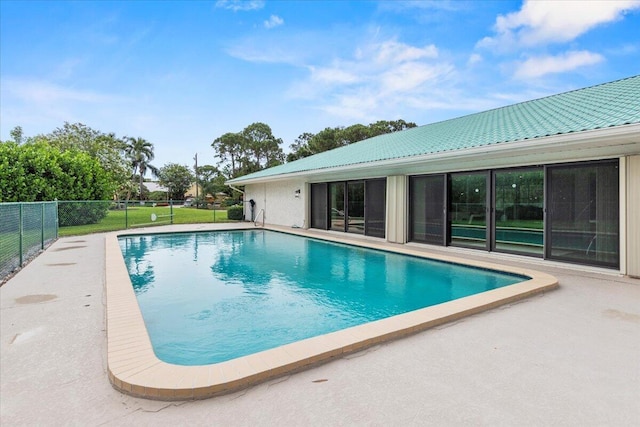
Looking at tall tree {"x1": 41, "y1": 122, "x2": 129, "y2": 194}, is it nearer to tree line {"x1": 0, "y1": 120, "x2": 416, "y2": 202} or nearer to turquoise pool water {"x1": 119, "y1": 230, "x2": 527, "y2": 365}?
tree line {"x1": 0, "y1": 120, "x2": 416, "y2": 202}

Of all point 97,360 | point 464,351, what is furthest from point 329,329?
point 97,360

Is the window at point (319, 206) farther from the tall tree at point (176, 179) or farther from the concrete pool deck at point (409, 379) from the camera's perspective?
the tall tree at point (176, 179)

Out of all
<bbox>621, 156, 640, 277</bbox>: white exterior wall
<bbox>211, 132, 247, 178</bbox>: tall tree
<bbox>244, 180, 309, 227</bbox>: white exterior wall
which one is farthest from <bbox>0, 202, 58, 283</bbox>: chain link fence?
<bbox>211, 132, 247, 178</bbox>: tall tree

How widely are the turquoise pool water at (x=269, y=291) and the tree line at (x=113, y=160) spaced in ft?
25.9

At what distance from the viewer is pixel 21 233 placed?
7.89m

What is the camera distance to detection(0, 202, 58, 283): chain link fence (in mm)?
7452

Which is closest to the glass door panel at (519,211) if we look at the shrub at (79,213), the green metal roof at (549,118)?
the green metal roof at (549,118)

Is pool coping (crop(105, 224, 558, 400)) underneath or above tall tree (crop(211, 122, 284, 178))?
underneath

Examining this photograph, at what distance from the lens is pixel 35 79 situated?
57.5ft

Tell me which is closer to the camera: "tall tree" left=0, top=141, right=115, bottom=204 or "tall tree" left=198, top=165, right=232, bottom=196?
"tall tree" left=0, top=141, right=115, bottom=204

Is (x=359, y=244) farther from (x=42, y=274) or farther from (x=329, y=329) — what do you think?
(x=42, y=274)

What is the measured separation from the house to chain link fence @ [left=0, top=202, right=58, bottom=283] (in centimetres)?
828

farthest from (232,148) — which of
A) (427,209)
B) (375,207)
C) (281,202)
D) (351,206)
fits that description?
(427,209)

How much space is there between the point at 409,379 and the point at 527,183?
21.8 ft
